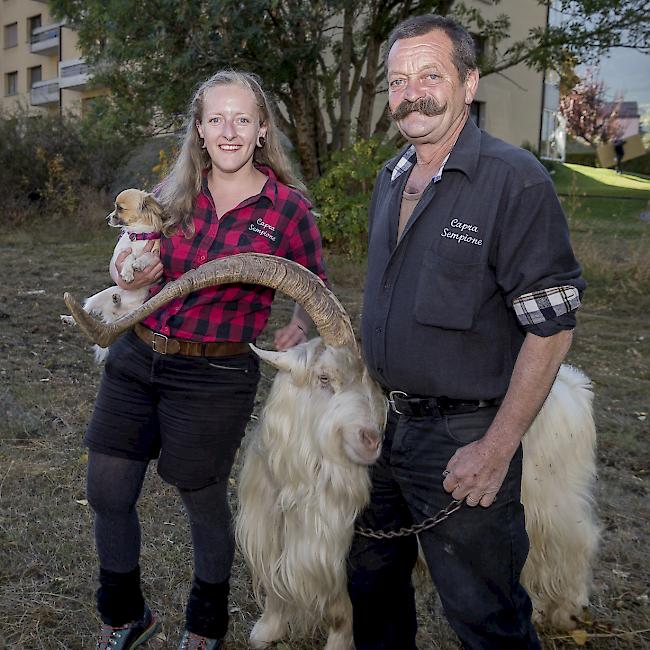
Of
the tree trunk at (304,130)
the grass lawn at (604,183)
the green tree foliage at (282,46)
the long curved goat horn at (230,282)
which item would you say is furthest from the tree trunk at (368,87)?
the grass lawn at (604,183)

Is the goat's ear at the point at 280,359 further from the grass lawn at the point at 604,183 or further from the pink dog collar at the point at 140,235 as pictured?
the grass lawn at the point at 604,183

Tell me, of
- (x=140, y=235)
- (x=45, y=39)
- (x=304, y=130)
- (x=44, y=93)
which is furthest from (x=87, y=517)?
(x=45, y=39)

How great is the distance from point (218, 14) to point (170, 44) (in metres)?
1.06

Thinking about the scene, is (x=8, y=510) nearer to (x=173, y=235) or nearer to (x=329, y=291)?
(x=173, y=235)

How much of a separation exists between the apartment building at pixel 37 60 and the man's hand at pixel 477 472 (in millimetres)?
33118

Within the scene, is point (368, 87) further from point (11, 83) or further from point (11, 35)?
point (11, 83)

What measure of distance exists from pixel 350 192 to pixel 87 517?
30.1 ft

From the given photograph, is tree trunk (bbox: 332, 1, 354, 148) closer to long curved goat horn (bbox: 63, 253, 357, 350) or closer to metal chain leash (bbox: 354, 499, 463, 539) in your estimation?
long curved goat horn (bbox: 63, 253, 357, 350)

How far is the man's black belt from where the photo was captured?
2469 mm

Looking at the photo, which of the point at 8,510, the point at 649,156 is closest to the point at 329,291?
the point at 8,510

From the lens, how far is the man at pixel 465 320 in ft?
7.34

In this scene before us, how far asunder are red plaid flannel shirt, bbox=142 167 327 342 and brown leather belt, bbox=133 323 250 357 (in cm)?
2

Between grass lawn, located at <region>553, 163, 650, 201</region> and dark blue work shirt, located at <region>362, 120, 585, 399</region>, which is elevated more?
grass lawn, located at <region>553, 163, 650, 201</region>

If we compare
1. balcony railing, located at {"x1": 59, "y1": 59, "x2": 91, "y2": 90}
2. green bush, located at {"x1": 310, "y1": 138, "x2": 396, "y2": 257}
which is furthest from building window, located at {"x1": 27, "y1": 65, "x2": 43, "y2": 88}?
green bush, located at {"x1": 310, "y1": 138, "x2": 396, "y2": 257}
